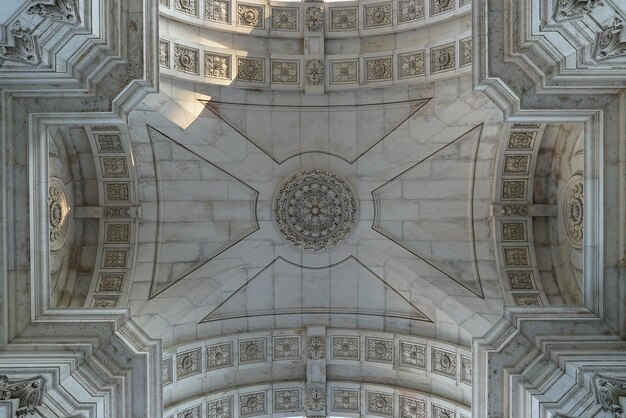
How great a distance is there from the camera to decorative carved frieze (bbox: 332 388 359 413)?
54.4 ft

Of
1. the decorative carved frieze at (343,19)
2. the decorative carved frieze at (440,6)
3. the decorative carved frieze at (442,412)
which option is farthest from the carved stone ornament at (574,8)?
the decorative carved frieze at (442,412)

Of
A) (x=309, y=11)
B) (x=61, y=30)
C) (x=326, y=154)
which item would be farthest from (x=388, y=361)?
(x=61, y=30)

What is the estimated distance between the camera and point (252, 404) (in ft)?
54.2

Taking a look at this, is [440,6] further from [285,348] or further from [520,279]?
[285,348]

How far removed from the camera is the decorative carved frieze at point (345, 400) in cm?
1659

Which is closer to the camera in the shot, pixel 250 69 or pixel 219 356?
pixel 250 69

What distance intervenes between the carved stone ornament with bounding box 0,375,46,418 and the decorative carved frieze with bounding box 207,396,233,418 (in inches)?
258

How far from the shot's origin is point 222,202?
16.0 meters

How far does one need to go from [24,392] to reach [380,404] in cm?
986

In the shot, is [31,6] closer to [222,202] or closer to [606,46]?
[222,202]

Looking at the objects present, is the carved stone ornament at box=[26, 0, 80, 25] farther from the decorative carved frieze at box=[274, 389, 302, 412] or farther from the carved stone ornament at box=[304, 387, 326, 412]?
the carved stone ornament at box=[304, 387, 326, 412]

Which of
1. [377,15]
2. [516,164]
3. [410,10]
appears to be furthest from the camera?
[377,15]

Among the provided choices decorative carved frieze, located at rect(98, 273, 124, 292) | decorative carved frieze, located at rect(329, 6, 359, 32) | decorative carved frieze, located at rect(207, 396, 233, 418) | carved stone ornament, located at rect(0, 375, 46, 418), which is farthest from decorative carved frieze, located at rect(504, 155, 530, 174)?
carved stone ornament, located at rect(0, 375, 46, 418)

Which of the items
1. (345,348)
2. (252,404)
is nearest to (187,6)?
(345,348)
